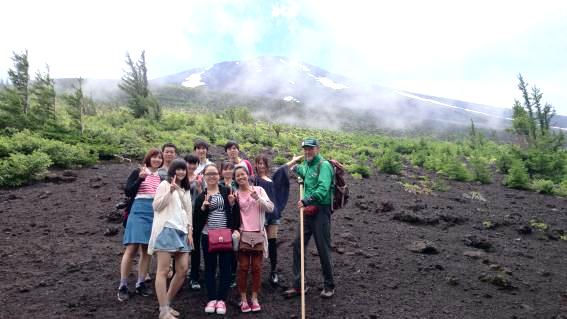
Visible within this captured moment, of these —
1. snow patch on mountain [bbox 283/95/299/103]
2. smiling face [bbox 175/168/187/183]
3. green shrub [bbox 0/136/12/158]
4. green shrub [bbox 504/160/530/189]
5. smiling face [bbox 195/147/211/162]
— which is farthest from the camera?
snow patch on mountain [bbox 283/95/299/103]

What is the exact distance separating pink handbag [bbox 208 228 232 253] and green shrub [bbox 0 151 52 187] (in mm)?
8022

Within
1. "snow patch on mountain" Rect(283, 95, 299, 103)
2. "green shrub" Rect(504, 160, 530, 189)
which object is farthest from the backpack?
"snow patch on mountain" Rect(283, 95, 299, 103)

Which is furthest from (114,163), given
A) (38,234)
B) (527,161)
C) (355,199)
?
(527,161)

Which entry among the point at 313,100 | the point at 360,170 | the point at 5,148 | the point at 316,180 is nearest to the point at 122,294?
the point at 316,180

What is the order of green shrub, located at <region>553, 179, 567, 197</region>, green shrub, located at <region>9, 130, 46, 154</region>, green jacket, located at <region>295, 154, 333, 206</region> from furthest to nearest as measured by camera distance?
green shrub, located at <region>553, 179, 567, 197</region>
green shrub, located at <region>9, 130, 46, 154</region>
green jacket, located at <region>295, 154, 333, 206</region>

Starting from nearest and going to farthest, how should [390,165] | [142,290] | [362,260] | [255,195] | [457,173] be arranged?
1. [255,195]
2. [142,290]
3. [362,260]
4. [457,173]
5. [390,165]

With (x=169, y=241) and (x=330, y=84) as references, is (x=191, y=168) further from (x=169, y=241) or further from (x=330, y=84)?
(x=330, y=84)

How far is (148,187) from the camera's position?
4.43 meters

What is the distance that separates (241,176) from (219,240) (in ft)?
2.37

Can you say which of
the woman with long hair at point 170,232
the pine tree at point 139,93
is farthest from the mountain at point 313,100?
the woman with long hair at point 170,232

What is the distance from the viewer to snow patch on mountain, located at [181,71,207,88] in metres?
109

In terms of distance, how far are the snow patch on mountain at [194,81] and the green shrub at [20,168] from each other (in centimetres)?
9910

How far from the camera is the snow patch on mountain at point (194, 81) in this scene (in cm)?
10889

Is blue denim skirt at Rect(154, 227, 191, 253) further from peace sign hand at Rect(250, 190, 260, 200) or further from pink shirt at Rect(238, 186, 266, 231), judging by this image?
peace sign hand at Rect(250, 190, 260, 200)
